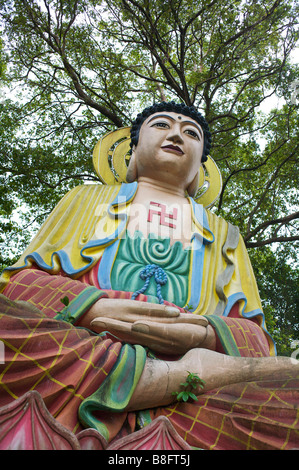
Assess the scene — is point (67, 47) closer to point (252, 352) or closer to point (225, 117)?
point (225, 117)

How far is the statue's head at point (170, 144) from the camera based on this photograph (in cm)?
409

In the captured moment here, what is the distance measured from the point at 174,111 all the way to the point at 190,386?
290 cm

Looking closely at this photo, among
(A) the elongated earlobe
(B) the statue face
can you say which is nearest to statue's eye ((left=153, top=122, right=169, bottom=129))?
(B) the statue face

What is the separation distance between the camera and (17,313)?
6.93 ft

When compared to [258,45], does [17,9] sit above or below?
below

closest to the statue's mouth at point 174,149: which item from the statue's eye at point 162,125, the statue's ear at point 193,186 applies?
the statue's eye at point 162,125

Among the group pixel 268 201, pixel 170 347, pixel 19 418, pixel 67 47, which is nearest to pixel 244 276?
pixel 170 347

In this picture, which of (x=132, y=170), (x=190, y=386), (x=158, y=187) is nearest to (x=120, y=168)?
(x=132, y=170)

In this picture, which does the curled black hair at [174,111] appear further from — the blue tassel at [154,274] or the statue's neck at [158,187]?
the blue tassel at [154,274]

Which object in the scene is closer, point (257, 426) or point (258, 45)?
point (257, 426)

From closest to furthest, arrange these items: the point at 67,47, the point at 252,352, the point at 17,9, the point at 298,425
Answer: the point at 298,425 → the point at 252,352 → the point at 17,9 → the point at 67,47

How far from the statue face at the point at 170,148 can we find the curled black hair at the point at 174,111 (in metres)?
0.13

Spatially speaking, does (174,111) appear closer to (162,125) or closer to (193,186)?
(162,125)

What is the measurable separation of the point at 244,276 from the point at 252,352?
1093 mm
